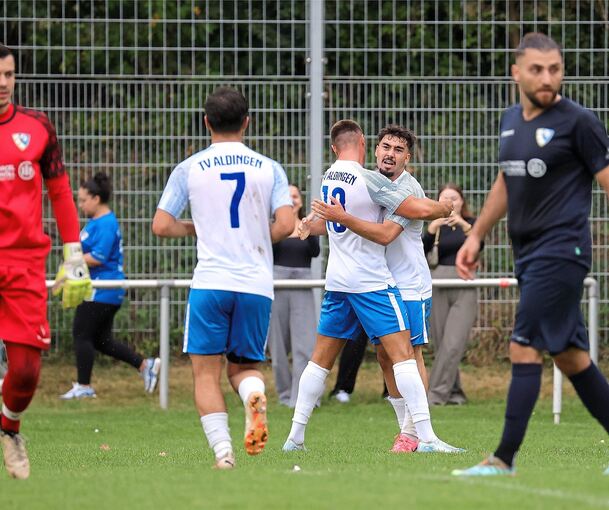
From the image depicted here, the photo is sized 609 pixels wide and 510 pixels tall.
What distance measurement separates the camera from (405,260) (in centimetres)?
987

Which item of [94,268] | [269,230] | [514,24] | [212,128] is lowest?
[94,268]

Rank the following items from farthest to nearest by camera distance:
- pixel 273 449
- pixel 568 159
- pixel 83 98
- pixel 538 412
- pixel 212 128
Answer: pixel 83 98
pixel 538 412
pixel 273 449
pixel 212 128
pixel 568 159

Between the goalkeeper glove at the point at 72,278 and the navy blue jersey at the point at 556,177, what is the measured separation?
2271mm

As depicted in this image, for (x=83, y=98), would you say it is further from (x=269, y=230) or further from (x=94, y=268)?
(x=269, y=230)

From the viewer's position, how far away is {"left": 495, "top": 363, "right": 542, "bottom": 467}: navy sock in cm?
701

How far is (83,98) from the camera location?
49.8 feet

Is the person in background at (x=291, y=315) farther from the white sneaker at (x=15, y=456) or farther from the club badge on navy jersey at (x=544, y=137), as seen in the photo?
the club badge on navy jersey at (x=544, y=137)

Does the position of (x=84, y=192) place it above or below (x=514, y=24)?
below

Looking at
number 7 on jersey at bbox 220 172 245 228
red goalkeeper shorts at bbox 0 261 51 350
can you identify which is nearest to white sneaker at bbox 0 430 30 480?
red goalkeeper shorts at bbox 0 261 51 350

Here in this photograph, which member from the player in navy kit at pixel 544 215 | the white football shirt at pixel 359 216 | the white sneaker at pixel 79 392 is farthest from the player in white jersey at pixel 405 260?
the white sneaker at pixel 79 392

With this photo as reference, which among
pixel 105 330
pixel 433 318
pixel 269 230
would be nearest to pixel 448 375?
pixel 433 318

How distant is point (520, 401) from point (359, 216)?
9.17 ft

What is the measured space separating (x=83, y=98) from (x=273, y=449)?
616 centimetres

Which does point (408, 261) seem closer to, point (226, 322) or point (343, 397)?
point (226, 322)
